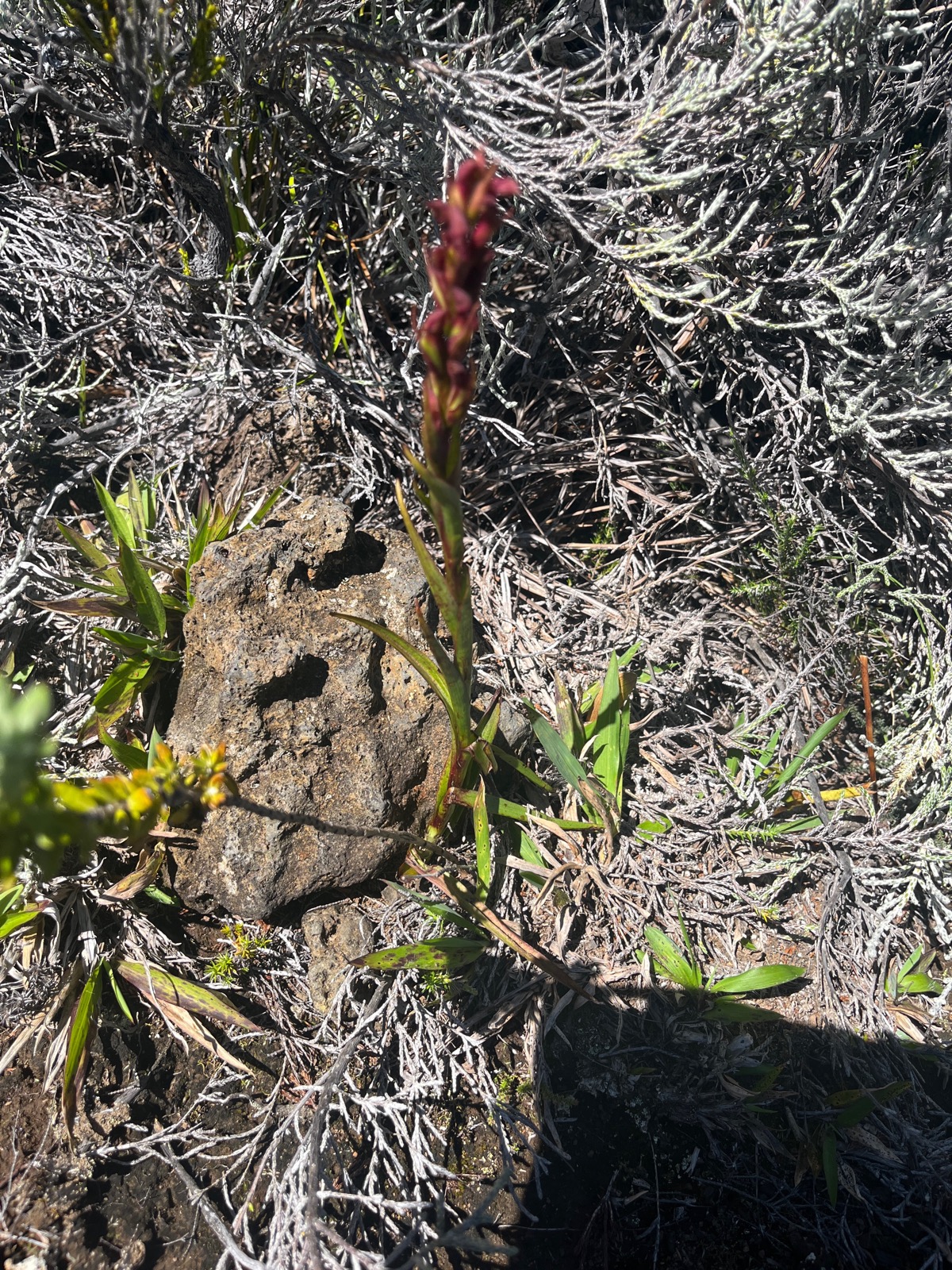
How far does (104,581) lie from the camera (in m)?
2.39

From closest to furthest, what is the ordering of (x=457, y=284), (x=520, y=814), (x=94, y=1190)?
(x=457, y=284), (x=94, y=1190), (x=520, y=814)

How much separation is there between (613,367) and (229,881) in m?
1.99

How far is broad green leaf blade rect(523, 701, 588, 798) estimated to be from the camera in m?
2.11

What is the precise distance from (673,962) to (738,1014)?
7.7 inches

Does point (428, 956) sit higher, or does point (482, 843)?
point (482, 843)

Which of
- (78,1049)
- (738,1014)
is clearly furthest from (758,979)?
(78,1049)

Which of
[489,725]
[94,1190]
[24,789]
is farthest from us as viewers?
[489,725]

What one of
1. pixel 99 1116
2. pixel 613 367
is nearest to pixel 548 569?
pixel 613 367

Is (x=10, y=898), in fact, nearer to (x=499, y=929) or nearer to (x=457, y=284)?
(x=499, y=929)

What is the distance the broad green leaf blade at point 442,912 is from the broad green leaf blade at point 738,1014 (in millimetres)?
639

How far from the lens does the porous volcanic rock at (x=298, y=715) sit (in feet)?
6.51

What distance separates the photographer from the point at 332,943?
2.04 metres

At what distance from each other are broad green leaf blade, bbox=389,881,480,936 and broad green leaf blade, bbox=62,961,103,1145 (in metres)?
0.76

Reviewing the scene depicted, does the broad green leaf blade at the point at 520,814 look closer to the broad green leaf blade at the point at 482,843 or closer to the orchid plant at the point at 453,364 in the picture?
the broad green leaf blade at the point at 482,843
